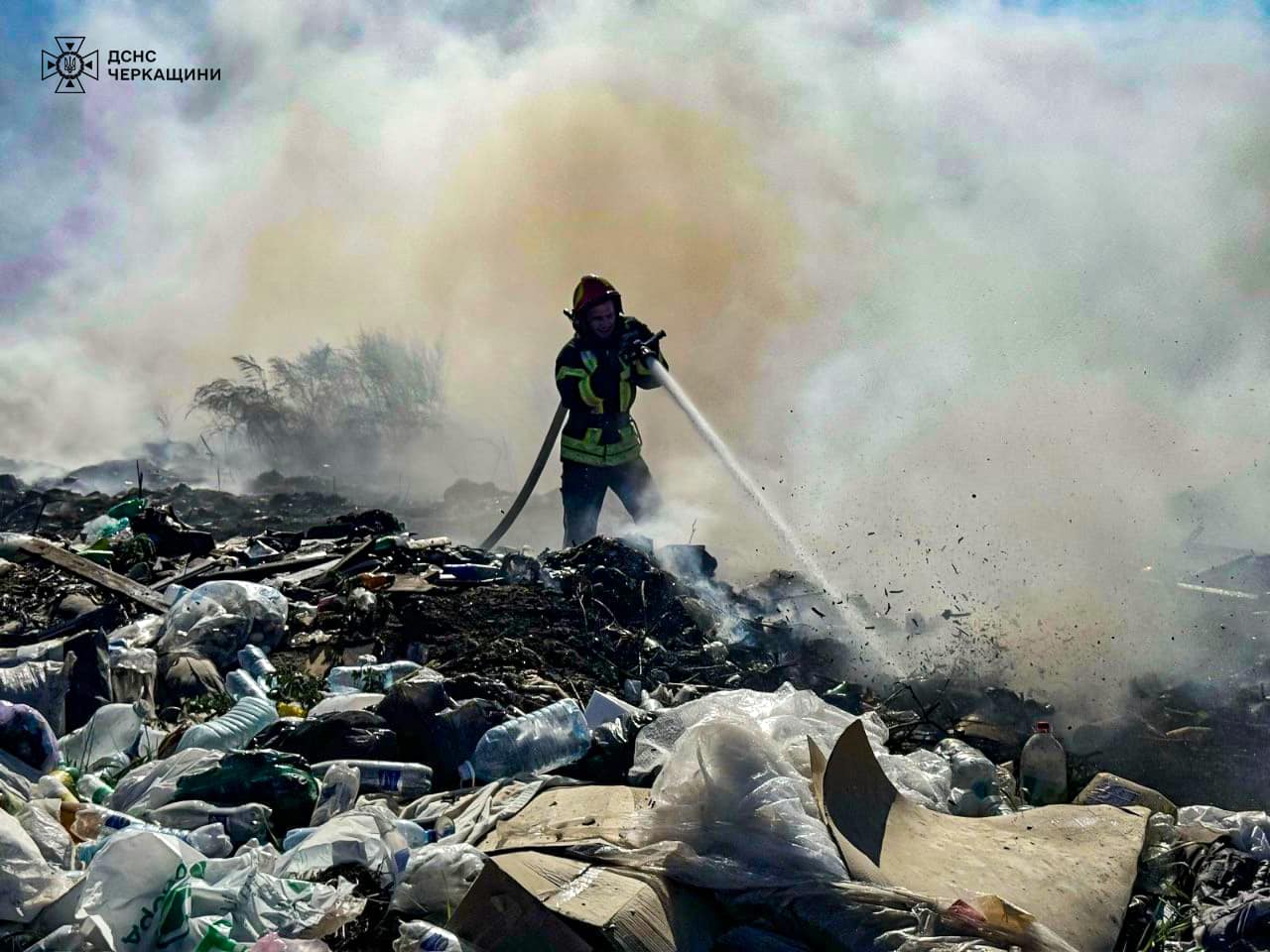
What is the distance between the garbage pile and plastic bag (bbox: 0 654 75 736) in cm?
1

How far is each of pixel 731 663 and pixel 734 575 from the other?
10.8 feet

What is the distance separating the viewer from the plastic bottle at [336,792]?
11.3ft

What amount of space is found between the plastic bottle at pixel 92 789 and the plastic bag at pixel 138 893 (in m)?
1.03

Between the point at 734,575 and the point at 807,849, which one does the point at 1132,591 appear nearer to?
the point at 734,575

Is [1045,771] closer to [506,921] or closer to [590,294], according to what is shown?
[506,921]

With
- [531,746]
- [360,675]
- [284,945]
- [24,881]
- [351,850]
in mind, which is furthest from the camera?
[360,675]

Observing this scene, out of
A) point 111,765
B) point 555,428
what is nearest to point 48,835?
point 111,765

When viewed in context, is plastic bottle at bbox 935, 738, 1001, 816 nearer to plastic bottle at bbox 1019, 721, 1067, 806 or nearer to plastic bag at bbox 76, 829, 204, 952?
plastic bottle at bbox 1019, 721, 1067, 806

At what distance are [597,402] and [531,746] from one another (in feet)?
14.9

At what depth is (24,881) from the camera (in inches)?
105

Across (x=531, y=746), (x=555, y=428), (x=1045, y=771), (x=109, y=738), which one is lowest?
(x=1045, y=771)

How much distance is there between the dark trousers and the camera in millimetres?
8500

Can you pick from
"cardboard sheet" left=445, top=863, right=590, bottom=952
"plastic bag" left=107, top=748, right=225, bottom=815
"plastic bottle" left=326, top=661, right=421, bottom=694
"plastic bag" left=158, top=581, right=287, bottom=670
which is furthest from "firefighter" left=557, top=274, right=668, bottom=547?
"cardboard sheet" left=445, top=863, right=590, bottom=952

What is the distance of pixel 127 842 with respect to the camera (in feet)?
8.96
